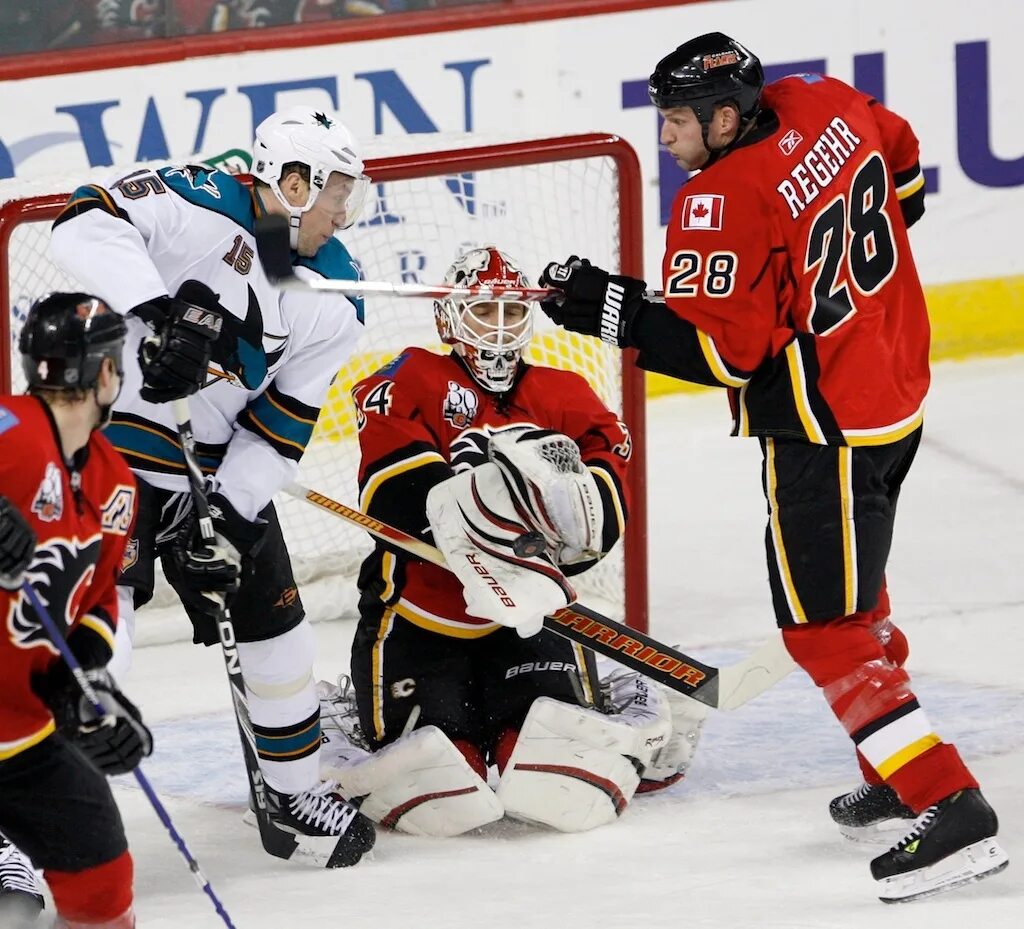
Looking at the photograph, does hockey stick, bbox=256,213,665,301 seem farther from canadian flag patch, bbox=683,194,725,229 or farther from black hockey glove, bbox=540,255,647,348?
canadian flag patch, bbox=683,194,725,229

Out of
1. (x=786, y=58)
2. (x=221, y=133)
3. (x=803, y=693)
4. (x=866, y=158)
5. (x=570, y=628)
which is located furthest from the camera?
(x=786, y=58)

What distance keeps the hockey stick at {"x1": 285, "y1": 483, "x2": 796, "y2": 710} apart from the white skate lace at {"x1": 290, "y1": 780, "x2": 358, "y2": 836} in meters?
0.43

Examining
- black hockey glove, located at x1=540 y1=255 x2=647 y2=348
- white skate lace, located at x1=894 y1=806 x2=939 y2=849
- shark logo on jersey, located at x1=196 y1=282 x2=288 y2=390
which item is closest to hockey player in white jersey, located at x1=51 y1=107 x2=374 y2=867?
shark logo on jersey, located at x1=196 y1=282 x2=288 y2=390

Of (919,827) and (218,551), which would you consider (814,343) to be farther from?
(218,551)

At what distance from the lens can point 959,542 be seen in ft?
16.9

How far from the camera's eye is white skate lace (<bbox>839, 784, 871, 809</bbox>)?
344 cm

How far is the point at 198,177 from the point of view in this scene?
3.33 meters

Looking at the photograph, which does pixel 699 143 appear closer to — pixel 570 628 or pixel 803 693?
pixel 570 628

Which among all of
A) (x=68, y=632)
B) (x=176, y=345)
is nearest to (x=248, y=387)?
(x=176, y=345)

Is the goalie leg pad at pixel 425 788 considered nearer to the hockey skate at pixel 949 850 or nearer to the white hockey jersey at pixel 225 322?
the white hockey jersey at pixel 225 322

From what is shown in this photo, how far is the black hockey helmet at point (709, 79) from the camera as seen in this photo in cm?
320

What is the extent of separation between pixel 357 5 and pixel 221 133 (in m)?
0.50

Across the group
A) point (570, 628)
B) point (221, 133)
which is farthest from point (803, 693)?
point (221, 133)

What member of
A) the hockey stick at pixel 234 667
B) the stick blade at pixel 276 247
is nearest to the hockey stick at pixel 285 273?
the stick blade at pixel 276 247
